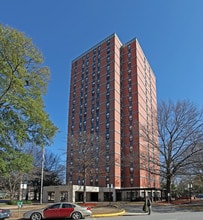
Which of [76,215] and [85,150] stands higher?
[85,150]

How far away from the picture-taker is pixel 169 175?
4100 centimetres

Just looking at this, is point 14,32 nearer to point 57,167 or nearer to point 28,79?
point 28,79

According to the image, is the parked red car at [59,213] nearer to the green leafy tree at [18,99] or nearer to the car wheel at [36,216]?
the car wheel at [36,216]

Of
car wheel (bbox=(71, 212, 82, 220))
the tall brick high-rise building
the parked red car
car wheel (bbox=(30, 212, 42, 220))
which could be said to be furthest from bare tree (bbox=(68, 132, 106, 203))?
car wheel (bbox=(30, 212, 42, 220))

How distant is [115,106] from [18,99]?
189 ft

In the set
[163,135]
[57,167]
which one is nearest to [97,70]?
[57,167]

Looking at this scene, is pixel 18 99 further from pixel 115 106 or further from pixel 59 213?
pixel 115 106

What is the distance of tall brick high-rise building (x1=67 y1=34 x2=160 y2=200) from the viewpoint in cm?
6844

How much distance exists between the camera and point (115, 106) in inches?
2953

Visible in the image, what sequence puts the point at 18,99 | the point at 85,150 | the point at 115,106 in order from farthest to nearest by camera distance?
the point at 115,106 → the point at 85,150 → the point at 18,99

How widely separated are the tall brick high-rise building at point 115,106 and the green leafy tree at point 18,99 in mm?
46248

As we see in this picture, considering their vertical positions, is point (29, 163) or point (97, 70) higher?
point (97, 70)

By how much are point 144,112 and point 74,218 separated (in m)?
65.0

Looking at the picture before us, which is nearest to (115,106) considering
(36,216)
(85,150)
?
(85,150)
